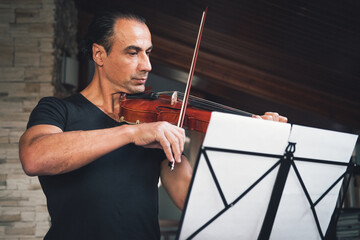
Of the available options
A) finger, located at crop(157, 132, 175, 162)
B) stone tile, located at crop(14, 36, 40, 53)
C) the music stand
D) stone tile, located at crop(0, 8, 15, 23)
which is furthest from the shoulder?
stone tile, located at crop(0, 8, 15, 23)

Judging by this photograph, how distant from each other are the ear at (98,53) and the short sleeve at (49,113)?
25 cm

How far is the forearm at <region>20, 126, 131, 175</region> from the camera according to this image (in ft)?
2.98

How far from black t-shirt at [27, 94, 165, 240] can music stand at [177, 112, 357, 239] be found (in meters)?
0.27

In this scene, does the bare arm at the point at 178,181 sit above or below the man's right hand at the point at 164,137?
below

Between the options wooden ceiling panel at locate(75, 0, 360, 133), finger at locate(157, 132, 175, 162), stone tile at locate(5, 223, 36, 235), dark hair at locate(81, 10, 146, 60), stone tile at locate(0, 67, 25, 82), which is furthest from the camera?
stone tile at locate(0, 67, 25, 82)

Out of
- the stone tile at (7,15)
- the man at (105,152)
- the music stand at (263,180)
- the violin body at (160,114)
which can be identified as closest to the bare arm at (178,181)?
the man at (105,152)

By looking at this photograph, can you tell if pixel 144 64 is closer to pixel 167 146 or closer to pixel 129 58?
pixel 129 58

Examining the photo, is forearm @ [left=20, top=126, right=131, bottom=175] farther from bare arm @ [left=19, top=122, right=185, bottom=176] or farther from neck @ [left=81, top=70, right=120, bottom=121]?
neck @ [left=81, top=70, right=120, bottom=121]

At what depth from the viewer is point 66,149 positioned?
913 millimetres

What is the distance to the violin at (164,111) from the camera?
1.28 m

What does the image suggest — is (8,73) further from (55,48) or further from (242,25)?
(242,25)

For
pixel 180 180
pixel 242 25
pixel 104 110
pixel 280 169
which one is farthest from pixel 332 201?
pixel 242 25

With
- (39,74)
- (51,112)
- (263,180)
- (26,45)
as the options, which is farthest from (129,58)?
(26,45)

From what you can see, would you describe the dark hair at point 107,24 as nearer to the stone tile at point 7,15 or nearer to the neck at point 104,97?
the neck at point 104,97
